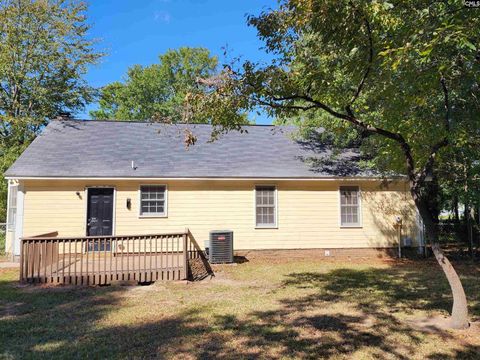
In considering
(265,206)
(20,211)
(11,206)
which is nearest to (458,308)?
(265,206)

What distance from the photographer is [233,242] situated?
13484 millimetres

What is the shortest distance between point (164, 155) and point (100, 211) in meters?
3.09

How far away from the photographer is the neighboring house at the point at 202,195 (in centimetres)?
1323

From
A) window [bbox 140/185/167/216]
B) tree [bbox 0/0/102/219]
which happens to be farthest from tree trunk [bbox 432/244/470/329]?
tree [bbox 0/0/102/219]

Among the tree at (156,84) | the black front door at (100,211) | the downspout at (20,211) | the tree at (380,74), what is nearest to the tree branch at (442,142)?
the tree at (380,74)

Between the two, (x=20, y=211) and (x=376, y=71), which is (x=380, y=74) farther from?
(x=20, y=211)

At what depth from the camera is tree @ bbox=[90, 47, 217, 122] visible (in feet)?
130

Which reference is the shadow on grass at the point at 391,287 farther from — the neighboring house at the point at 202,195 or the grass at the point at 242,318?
the neighboring house at the point at 202,195

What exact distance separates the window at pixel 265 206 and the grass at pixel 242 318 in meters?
3.47

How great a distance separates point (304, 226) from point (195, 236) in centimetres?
398

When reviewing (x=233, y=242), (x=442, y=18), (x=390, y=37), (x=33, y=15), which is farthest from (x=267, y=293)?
(x=33, y=15)

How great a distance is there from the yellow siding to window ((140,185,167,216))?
0.18 metres

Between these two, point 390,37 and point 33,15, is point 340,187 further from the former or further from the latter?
point 33,15

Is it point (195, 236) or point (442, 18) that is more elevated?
point (442, 18)
